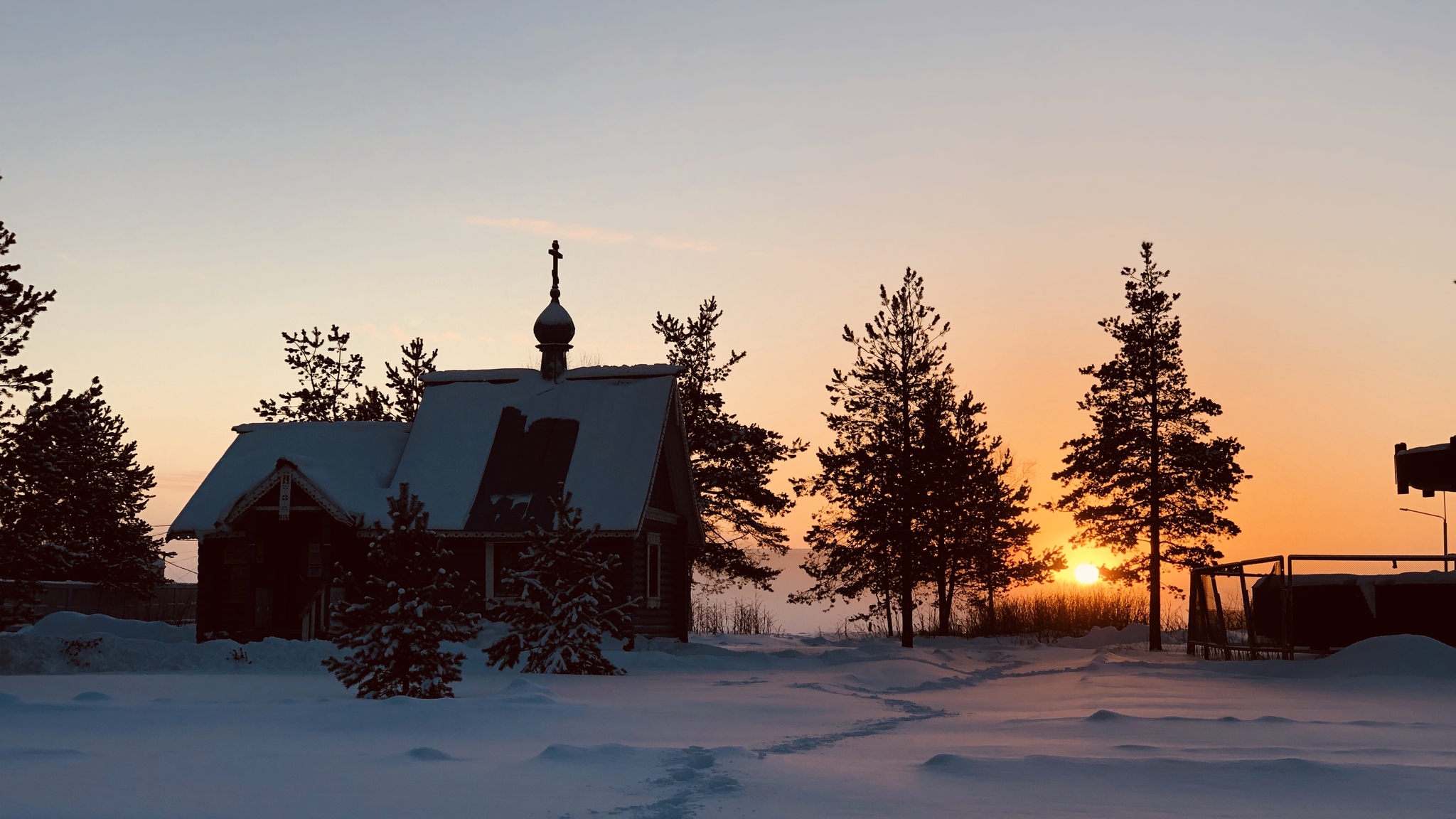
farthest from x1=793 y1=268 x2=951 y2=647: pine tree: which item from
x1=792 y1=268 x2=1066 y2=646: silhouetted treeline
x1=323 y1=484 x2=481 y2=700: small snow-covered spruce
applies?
x1=323 y1=484 x2=481 y2=700: small snow-covered spruce

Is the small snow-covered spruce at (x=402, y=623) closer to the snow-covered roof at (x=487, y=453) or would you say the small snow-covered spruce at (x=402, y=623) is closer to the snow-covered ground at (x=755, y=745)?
the snow-covered ground at (x=755, y=745)

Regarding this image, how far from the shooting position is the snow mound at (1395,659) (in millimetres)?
19734

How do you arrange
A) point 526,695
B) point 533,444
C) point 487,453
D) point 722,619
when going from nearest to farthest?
point 526,695, point 487,453, point 533,444, point 722,619

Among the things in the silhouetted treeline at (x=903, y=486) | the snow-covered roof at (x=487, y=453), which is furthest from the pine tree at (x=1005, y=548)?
the snow-covered roof at (x=487, y=453)

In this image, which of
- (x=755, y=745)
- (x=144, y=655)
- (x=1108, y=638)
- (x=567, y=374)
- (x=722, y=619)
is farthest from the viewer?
(x=722, y=619)

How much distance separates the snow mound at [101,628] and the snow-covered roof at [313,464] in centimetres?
232

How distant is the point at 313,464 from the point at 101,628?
5.64 m

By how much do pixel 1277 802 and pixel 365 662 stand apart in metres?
11.3

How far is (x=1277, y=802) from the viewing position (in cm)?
807

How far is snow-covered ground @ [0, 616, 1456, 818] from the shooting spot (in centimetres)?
809

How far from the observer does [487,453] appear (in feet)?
100

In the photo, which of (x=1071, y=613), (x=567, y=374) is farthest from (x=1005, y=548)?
(x=567, y=374)

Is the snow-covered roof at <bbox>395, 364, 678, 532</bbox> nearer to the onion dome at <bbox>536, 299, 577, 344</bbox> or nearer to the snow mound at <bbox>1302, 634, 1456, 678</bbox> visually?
the onion dome at <bbox>536, 299, 577, 344</bbox>

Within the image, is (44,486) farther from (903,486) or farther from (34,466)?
(903,486)
